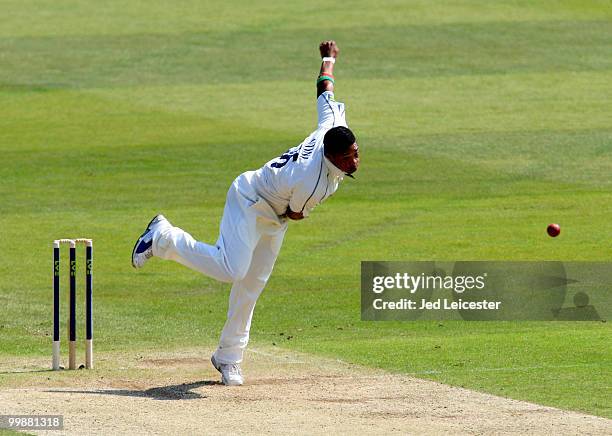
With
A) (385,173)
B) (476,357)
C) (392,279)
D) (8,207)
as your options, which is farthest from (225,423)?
(385,173)

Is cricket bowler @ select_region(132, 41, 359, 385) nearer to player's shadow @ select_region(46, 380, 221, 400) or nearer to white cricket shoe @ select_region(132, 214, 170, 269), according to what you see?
white cricket shoe @ select_region(132, 214, 170, 269)

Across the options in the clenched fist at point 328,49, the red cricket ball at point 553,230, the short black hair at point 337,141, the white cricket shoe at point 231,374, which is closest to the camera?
the short black hair at point 337,141

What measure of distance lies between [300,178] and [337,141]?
399 millimetres

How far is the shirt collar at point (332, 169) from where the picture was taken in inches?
393

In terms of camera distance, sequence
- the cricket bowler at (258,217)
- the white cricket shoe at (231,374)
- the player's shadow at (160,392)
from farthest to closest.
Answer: the white cricket shoe at (231,374) < the player's shadow at (160,392) < the cricket bowler at (258,217)

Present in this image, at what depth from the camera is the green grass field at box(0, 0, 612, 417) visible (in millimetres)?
13453

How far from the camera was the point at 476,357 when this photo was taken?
11867 mm

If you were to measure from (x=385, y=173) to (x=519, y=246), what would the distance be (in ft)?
18.9

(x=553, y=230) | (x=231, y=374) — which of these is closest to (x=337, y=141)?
(x=231, y=374)

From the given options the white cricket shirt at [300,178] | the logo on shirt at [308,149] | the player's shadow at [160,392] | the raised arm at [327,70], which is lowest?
Result: the player's shadow at [160,392]

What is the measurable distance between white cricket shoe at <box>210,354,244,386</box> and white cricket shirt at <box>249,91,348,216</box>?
4.34 feet

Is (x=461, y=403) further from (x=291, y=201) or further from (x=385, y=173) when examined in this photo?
(x=385, y=173)

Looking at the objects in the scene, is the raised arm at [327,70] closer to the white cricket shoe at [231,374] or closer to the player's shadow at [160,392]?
the white cricket shoe at [231,374]

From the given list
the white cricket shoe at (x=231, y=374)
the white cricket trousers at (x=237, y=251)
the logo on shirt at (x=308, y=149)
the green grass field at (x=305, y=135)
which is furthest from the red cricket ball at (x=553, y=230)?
the logo on shirt at (x=308, y=149)
